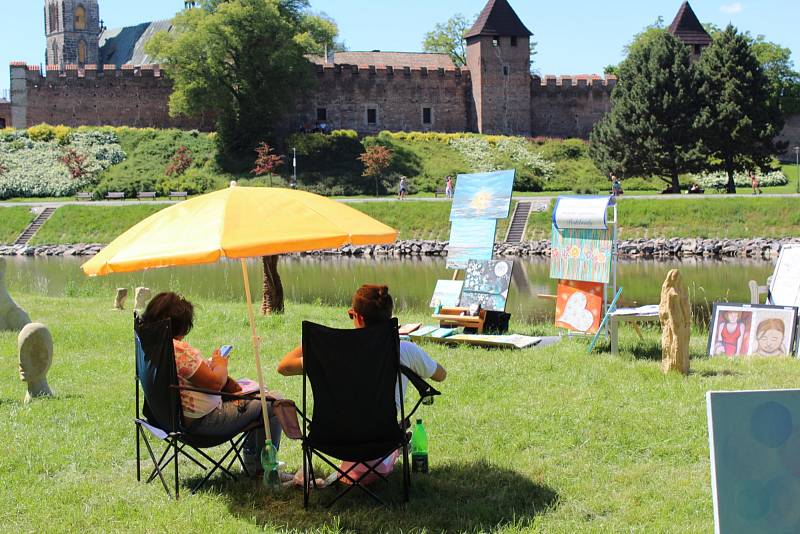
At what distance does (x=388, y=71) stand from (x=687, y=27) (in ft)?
46.3

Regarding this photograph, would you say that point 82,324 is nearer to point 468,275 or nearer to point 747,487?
point 468,275

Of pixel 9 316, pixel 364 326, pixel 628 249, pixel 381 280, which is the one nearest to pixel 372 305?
pixel 364 326

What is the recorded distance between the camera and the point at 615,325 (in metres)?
7.77

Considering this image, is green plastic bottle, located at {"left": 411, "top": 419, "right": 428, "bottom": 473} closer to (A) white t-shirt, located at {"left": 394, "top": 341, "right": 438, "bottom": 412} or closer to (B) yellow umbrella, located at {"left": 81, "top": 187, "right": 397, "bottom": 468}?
(A) white t-shirt, located at {"left": 394, "top": 341, "right": 438, "bottom": 412}

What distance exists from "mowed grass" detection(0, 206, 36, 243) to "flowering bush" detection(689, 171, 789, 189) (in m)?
24.9

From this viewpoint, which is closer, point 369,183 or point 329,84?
point 369,183

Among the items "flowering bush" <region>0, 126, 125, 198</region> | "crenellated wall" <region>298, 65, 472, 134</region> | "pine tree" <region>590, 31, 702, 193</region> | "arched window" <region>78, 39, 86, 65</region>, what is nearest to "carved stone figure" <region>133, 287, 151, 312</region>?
"pine tree" <region>590, 31, 702, 193</region>

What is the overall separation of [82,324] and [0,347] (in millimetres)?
1780

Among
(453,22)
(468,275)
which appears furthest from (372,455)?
(453,22)

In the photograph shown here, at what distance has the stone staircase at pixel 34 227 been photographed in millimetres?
30734

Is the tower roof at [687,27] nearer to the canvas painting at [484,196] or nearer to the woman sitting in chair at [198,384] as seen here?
the canvas painting at [484,196]

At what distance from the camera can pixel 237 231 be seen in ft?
14.0

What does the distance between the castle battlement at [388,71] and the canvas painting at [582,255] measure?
126ft

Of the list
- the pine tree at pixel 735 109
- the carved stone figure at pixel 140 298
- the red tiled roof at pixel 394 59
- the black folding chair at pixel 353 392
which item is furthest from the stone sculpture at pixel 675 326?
the red tiled roof at pixel 394 59
